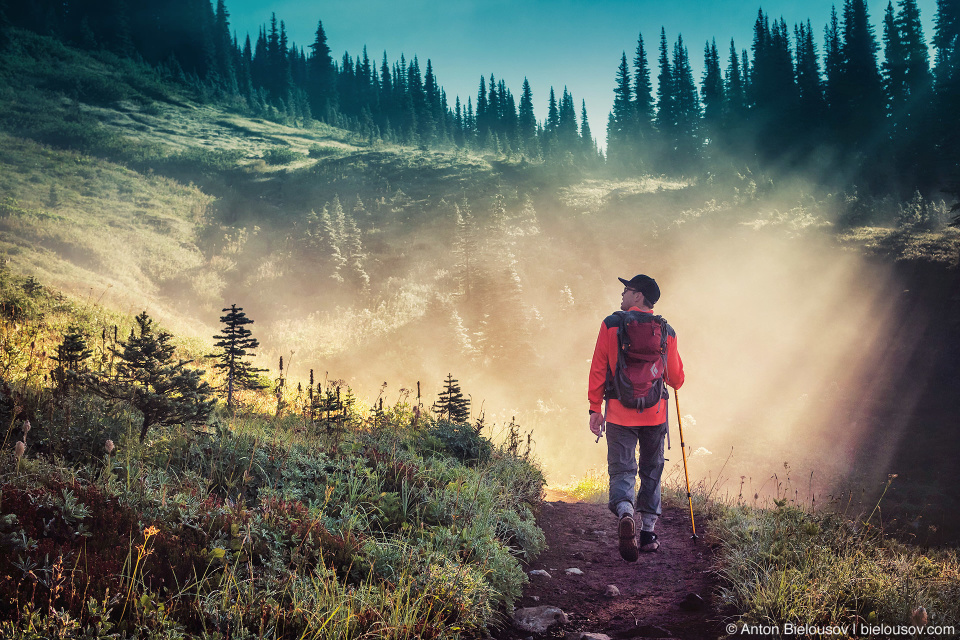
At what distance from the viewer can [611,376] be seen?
5219 mm

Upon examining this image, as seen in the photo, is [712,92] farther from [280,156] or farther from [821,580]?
[821,580]

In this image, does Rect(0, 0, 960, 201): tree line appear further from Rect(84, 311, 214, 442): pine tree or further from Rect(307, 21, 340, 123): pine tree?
Rect(84, 311, 214, 442): pine tree

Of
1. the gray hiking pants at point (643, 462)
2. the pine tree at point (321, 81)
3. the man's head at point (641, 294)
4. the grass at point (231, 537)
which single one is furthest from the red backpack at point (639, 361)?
the pine tree at point (321, 81)

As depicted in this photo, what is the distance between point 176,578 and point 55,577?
0.54 meters

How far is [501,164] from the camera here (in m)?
60.9

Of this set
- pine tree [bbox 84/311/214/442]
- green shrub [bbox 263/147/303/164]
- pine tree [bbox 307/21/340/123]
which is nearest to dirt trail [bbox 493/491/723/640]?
pine tree [bbox 84/311/214/442]

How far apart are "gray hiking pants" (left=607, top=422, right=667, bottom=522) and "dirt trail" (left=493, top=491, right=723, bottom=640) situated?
536mm

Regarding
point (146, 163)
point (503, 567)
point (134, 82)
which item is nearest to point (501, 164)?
point (146, 163)

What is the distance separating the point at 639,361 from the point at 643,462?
124 centimetres

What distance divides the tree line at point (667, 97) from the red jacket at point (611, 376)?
48.6 m

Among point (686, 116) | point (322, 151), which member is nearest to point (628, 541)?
point (322, 151)

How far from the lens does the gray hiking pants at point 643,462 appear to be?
5188mm

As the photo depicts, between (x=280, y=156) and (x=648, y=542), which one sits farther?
(x=280, y=156)

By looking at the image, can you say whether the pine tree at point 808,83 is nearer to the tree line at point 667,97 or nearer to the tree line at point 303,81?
the tree line at point 667,97
